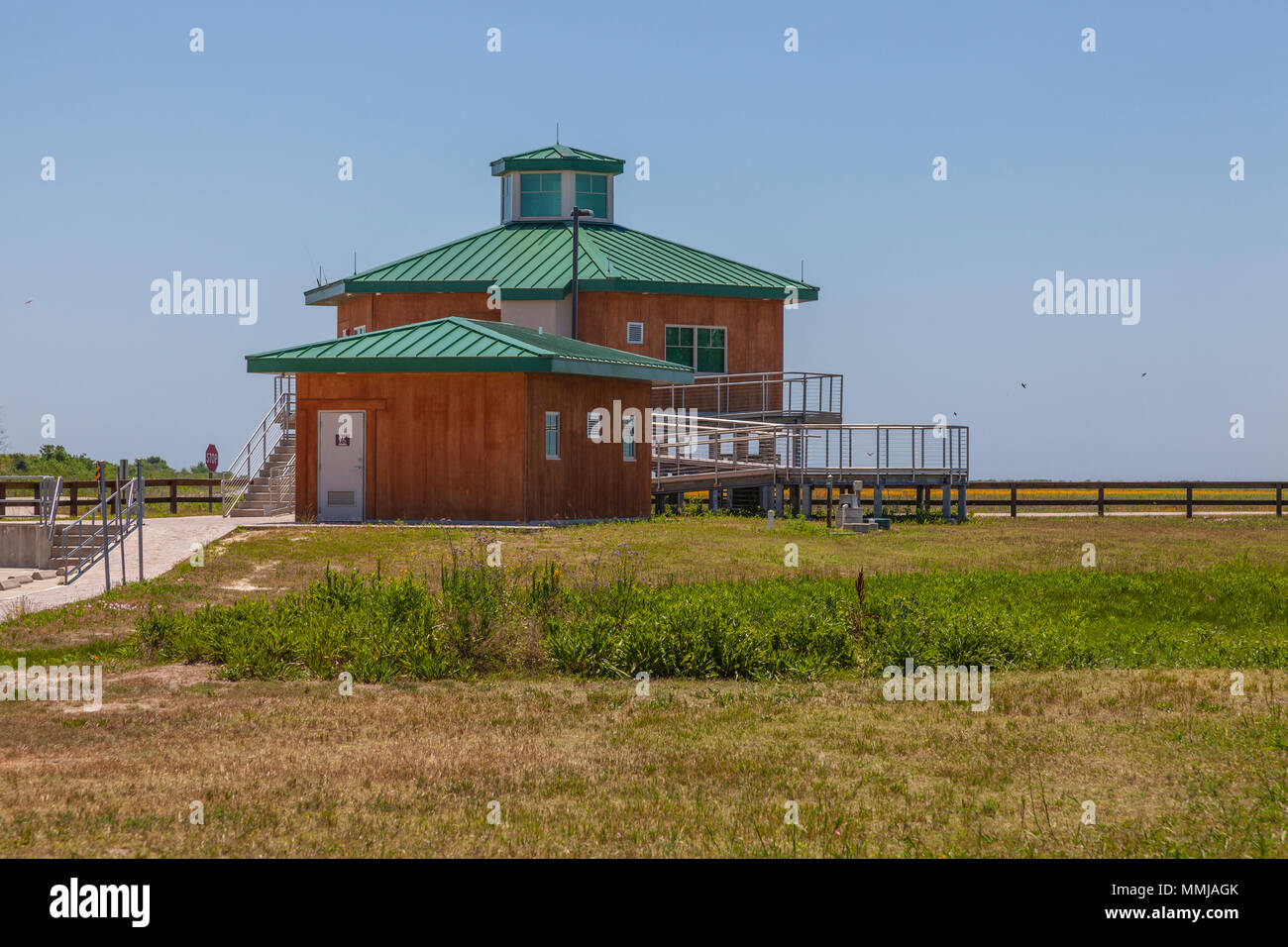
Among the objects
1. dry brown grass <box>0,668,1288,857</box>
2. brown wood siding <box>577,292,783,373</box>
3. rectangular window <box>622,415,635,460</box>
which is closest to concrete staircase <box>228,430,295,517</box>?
rectangular window <box>622,415,635,460</box>

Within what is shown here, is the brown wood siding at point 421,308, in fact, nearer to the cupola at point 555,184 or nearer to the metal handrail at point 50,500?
the cupola at point 555,184

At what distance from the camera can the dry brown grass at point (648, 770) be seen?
303 inches

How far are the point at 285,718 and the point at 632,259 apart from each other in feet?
103

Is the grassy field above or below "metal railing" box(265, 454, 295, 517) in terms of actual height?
below

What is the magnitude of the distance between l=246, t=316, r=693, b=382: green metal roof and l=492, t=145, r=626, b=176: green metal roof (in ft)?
48.3

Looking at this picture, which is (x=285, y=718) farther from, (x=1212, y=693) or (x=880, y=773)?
(x=1212, y=693)

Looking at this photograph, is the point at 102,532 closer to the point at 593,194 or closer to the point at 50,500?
the point at 50,500

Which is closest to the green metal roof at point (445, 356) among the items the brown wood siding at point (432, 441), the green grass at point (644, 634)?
the brown wood siding at point (432, 441)

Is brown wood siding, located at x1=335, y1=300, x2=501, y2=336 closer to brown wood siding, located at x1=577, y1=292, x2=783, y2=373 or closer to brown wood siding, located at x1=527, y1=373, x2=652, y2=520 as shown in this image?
brown wood siding, located at x1=577, y1=292, x2=783, y2=373

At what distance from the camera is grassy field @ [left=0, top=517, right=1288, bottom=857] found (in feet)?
25.9

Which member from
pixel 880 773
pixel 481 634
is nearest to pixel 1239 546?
pixel 481 634

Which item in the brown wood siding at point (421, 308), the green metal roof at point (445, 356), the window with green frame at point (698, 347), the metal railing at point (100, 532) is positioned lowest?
the metal railing at point (100, 532)

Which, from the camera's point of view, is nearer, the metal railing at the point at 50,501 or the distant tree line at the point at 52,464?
the metal railing at the point at 50,501

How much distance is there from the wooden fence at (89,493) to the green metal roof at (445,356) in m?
5.13
